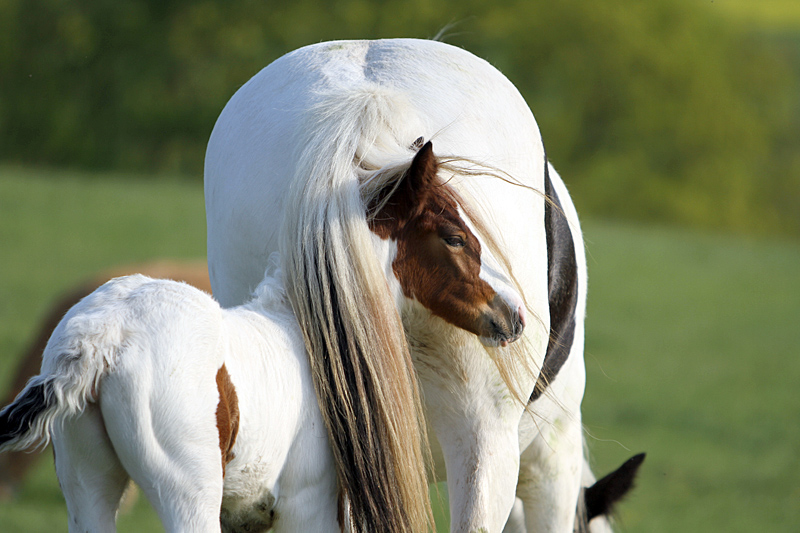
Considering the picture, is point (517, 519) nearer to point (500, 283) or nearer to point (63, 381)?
point (500, 283)

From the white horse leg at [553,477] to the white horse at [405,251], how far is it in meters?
0.26

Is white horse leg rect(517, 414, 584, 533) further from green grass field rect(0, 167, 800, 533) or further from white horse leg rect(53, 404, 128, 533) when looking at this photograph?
Answer: green grass field rect(0, 167, 800, 533)

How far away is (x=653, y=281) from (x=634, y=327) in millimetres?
2110

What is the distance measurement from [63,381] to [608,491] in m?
2.05

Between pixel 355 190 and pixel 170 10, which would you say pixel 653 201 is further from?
pixel 355 190

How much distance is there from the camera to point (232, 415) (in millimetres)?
1068

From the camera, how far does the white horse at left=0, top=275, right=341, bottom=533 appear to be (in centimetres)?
97

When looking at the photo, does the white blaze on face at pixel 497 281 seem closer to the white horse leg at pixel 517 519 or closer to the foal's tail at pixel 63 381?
the foal's tail at pixel 63 381

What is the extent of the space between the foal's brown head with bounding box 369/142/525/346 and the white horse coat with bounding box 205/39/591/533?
25 millimetres

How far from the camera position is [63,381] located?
954 mm

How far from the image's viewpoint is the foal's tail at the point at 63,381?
0.96m

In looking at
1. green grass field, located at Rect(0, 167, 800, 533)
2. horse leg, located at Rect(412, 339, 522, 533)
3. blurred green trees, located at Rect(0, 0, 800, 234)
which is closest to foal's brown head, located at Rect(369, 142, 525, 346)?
horse leg, located at Rect(412, 339, 522, 533)

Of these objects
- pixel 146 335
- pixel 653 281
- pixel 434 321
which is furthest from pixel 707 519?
pixel 653 281

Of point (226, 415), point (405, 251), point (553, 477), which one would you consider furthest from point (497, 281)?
point (553, 477)
